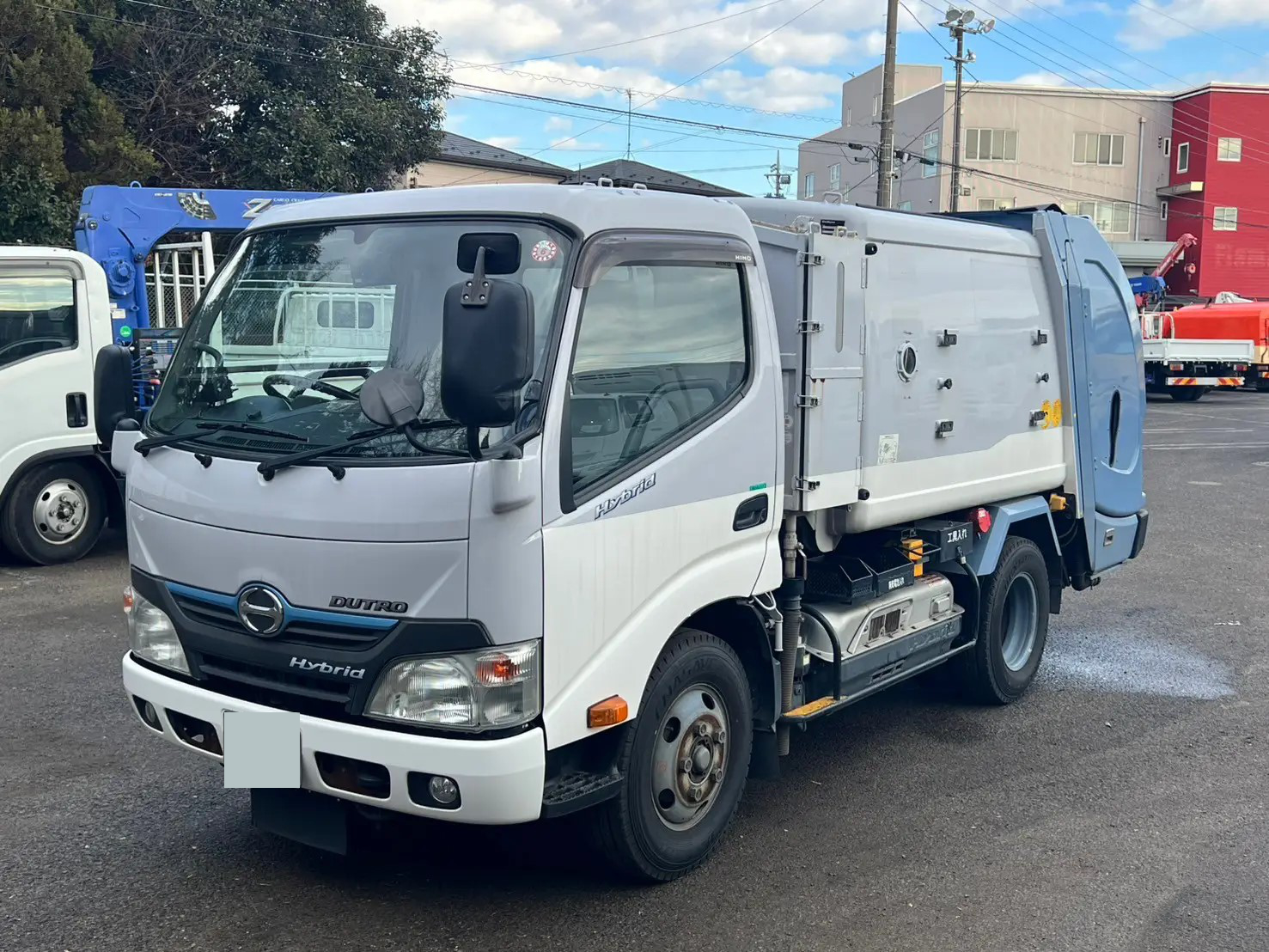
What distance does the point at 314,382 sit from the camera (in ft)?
12.3

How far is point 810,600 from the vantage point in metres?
5.02

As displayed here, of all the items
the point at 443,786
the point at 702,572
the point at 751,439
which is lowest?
the point at 443,786

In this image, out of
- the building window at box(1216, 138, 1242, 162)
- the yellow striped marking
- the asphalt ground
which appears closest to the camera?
the asphalt ground

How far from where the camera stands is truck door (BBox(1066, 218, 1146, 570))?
638cm

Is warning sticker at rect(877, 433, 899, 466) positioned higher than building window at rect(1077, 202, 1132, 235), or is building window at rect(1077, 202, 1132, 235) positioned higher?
building window at rect(1077, 202, 1132, 235)

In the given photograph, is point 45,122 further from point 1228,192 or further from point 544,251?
point 1228,192

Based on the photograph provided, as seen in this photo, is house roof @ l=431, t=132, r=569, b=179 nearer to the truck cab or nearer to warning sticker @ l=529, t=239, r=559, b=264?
the truck cab

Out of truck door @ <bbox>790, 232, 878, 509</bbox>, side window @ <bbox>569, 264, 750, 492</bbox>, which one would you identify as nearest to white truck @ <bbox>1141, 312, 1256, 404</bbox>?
truck door @ <bbox>790, 232, 878, 509</bbox>

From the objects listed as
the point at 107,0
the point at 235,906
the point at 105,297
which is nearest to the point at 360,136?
the point at 107,0

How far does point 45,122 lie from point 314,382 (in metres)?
15.3

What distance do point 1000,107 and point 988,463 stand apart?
169 feet

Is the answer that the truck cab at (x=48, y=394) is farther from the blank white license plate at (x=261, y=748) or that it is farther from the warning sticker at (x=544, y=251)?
the warning sticker at (x=544, y=251)

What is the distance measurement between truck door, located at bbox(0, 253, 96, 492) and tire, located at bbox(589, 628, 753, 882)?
6.72 m

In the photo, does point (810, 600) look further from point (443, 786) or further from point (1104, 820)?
point (443, 786)
